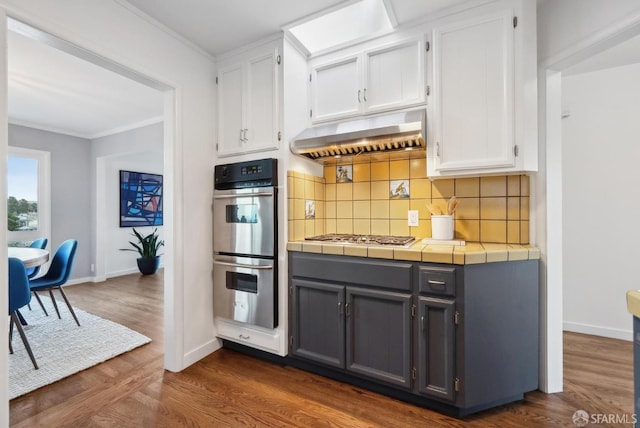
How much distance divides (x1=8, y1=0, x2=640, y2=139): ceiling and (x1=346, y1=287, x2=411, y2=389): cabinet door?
1.80 m

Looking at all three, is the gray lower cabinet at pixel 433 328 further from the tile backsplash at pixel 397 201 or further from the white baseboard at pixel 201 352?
the white baseboard at pixel 201 352

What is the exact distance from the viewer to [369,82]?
2078mm

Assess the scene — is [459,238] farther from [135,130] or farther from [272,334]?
[135,130]

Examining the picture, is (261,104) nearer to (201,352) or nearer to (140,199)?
(201,352)

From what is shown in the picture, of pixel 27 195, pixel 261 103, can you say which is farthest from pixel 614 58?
pixel 27 195

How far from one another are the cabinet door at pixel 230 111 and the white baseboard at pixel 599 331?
3258 millimetres

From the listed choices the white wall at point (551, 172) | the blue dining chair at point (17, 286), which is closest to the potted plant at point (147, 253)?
the blue dining chair at point (17, 286)

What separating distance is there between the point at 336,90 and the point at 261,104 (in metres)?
0.58

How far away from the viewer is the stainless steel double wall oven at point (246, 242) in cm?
203

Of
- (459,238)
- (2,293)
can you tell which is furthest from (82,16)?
(459,238)

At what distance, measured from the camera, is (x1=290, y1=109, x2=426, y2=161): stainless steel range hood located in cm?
174

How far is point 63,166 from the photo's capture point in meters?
4.47

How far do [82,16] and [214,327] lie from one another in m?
2.17

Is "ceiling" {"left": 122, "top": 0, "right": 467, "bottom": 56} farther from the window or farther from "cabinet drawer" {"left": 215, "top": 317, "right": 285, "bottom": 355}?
the window
